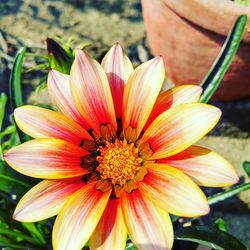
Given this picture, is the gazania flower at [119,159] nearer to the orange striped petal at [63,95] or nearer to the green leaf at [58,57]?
the orange striped petal at [63,95]

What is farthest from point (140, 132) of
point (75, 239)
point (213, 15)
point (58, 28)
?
point (58, 28)

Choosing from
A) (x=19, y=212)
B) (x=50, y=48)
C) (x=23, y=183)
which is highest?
(x=50, y=48)

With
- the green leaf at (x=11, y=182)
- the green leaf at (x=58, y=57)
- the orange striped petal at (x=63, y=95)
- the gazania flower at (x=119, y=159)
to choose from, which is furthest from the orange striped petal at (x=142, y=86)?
the green leaf at (x=11, y=182)

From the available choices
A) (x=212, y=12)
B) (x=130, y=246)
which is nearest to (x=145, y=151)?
(x=130, y=246)

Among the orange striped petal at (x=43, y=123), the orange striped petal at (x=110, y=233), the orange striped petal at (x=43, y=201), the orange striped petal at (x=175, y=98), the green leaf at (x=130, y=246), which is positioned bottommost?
the green leaf at (x=130, y=246)

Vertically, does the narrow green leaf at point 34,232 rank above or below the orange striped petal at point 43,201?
below

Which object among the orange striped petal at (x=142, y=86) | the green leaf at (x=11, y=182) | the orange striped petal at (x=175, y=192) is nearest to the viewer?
the orange striped petal at (x=175, y=192)

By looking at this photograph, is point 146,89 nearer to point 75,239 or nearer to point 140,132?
point 140,132
